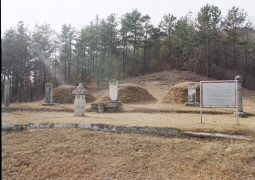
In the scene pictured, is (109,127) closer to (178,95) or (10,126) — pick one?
(10,126)

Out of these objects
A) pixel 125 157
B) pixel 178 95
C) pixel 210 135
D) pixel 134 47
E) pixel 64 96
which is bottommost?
pixel 125 157

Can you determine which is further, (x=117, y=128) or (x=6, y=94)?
(x=6, y=94)

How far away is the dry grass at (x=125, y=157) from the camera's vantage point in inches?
169

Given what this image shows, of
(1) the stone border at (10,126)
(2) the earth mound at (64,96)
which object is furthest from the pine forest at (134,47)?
(1) the stone border at (10,126)

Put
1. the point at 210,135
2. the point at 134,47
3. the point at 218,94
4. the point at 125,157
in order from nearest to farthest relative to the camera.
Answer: the point at 125,157 → the point at 210,135 → the point at 218,94 → the point at 134,47

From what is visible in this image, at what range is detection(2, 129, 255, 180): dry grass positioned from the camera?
169 inches

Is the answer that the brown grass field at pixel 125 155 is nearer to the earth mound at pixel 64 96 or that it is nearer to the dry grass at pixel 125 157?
the dry grass at pixel 125 157

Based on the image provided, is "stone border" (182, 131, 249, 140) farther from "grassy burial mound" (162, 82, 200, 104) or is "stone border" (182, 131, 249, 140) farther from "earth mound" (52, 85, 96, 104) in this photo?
"earth mound" (52, 85, 96, 104)

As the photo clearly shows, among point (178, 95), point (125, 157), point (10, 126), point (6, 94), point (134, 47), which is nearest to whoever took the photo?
point (125, 157)

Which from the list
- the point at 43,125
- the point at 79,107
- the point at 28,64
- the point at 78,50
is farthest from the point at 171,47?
the point at 43,125

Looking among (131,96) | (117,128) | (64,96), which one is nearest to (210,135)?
(117,128)

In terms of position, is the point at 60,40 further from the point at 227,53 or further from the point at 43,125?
the point at 43,125

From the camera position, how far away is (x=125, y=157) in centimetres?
490

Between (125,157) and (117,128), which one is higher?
(117,128)
